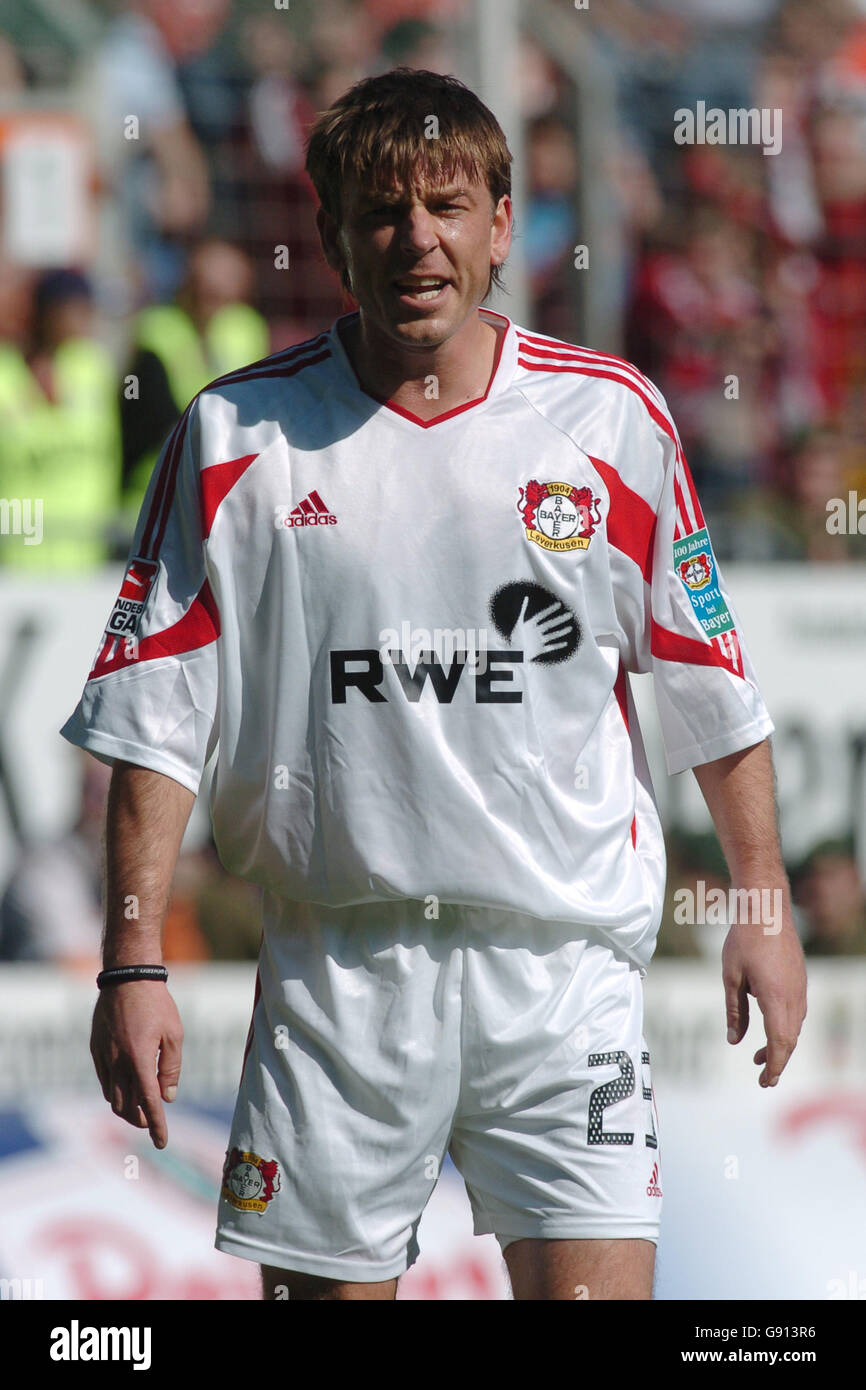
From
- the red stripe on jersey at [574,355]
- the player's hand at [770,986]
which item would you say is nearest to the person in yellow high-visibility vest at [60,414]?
the red stripe on jersey at [574,355]

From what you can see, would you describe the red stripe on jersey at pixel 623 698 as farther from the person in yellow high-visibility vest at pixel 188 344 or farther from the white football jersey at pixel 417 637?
the person in yellow high-visibility vest at pixel 188 344

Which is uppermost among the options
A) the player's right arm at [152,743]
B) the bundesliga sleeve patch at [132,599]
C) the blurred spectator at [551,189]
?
the blurred spectator at [551,189]

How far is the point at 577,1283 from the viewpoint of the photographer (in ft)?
8.80

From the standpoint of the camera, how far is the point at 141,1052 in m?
2.68

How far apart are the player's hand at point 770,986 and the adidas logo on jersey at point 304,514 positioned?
3.05 feet

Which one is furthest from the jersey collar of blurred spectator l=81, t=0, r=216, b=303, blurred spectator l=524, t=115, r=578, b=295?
blurred spectator l=81, t=0, r=216, b=303

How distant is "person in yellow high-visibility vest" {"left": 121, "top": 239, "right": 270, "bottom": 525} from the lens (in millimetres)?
6500

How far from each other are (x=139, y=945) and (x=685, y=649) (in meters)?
0.98

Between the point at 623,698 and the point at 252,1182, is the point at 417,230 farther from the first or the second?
the point at 252,1182

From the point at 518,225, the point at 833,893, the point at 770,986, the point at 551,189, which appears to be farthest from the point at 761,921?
the point at 551,189

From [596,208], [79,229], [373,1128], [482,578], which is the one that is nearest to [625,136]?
[596,208]

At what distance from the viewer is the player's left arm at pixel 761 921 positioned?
9.21 ft
